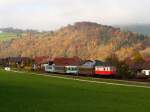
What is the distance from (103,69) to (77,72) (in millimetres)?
10625

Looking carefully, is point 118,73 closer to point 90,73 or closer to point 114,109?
point 90,73

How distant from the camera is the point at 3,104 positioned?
28.7m

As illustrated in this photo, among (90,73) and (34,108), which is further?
(90,73)

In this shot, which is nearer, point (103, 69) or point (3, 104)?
point (3, 104)

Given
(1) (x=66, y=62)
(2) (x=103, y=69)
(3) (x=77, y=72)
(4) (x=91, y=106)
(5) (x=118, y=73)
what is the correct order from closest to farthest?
1. (4) (x=91, y=106)
2. (5) (x=118, y=73)
3. (2) (x=103, y=69)
4. (3) (x=77, y=72)
5. (1) (x=66, y=62)

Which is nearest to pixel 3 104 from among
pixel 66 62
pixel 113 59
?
pixel 113 59

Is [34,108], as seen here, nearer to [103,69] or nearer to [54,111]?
[54,111]

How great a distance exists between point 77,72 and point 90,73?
7.70 meters

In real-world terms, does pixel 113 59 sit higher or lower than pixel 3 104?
higher

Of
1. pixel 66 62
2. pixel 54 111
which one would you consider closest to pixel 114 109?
pixel 54 111

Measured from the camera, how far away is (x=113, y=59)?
134 meters

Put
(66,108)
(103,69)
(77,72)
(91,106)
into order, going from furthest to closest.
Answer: (77,72), (103,69), (91,106), (66,108)

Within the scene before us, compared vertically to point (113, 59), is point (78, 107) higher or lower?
lower

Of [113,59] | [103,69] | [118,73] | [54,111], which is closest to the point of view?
[54,111]
